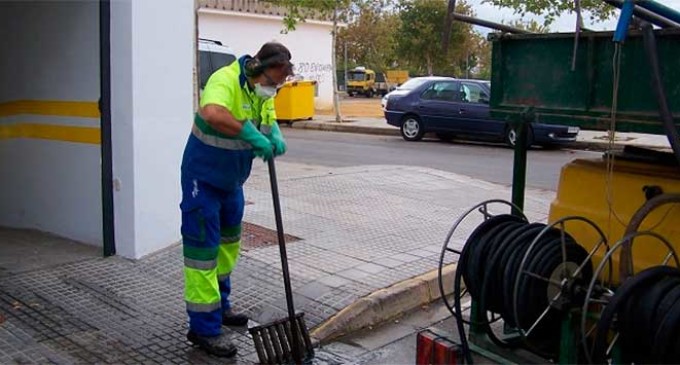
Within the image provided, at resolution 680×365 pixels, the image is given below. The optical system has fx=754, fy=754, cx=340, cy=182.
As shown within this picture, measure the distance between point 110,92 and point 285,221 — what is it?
2.37 m

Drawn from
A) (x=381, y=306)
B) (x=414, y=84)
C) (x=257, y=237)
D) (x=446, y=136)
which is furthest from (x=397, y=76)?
(x=381, y=306)

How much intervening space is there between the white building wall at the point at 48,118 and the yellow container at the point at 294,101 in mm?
15333

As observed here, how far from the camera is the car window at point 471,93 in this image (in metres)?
17.2

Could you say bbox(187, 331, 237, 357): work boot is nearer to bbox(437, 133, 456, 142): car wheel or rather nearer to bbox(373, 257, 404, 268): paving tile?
bbox(373, 257, 404, 268): paving tile

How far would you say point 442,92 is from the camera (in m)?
17.8

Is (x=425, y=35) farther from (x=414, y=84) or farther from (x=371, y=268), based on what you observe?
(x=371, y=268)

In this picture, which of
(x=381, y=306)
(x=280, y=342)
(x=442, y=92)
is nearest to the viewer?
(x=280, y=342)

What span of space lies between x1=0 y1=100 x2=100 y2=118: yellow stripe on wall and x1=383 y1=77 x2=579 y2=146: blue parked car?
1106cm

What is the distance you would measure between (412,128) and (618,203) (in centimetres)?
1487

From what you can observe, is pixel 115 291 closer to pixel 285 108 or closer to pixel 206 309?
pixel 206 309

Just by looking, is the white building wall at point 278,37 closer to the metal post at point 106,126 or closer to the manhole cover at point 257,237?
the manhole cover at point 257,237

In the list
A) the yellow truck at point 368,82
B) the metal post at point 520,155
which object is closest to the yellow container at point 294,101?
the metal post at point 520,155

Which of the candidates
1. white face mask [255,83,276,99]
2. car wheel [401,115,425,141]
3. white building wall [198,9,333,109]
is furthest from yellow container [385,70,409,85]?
white face mask [255,83,276,99]

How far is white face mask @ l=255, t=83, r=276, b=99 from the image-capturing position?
4.28 m
